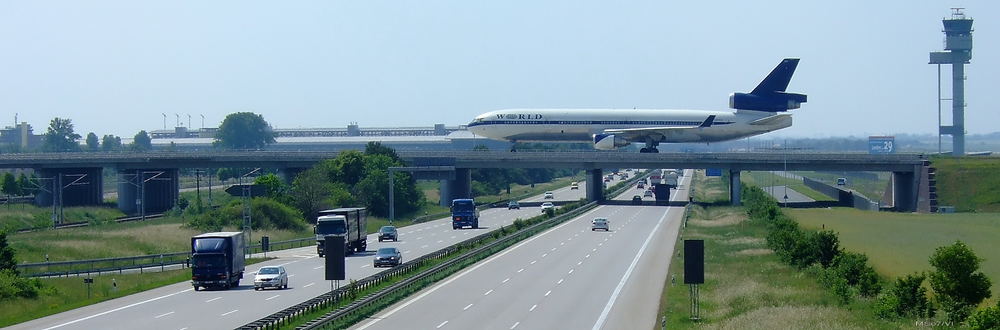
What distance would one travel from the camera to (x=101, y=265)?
6091 cm

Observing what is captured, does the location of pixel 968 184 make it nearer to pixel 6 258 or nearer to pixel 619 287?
pixel 619 287

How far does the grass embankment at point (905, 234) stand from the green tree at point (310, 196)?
41.0 meters

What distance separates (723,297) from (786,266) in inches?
581

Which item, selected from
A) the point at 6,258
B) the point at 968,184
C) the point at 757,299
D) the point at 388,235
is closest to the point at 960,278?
the point at 757,299

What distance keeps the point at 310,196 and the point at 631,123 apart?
135ft

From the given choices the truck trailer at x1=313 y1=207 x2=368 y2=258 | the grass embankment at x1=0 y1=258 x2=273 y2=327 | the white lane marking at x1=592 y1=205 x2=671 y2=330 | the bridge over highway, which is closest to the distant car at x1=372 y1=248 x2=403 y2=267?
the truck trailer at x1=313 y1=207 x2=368 y2=258

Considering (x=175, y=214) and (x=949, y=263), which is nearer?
(x=949, y=263)

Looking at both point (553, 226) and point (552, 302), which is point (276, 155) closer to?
point (553, 226)

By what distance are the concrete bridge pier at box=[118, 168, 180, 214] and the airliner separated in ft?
125

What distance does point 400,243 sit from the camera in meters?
78.1

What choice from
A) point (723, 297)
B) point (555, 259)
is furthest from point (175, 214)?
point (723, 297)

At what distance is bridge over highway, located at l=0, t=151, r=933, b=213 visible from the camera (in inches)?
4496

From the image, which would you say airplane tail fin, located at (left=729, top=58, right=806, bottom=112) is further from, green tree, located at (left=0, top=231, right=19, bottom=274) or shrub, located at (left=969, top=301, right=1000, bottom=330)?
shrub, located at (left=969, top=301, right=1000, bottom=330)

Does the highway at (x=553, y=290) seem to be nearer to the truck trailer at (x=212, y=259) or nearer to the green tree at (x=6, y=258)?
the truck trailer at (x=212, y=259)
